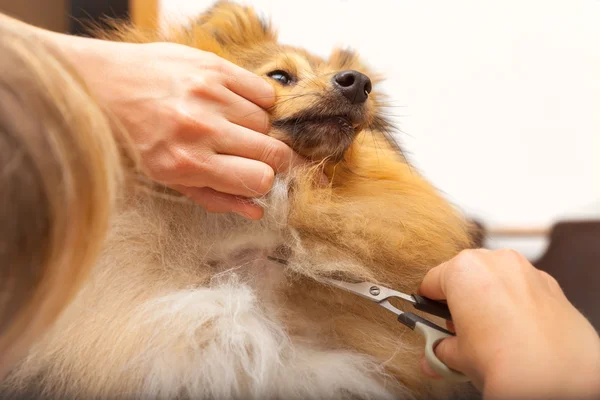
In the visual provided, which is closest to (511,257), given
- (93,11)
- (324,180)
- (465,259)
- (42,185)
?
(465,259)

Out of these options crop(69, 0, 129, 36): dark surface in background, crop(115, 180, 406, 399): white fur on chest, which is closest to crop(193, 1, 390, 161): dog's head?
crop(115, 180, 406, 399): white fur on chest

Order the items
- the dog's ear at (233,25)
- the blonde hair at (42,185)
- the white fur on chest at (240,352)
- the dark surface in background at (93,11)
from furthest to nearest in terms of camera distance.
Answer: the dark surface in background at (93,11), the dog's ear at (233,25), the white fur on chest at (240,352), the blonde hair at (42,185)

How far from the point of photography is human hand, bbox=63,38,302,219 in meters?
0.73

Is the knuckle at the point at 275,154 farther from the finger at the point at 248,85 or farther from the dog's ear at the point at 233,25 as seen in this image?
the dog's ear at the point at 233,25

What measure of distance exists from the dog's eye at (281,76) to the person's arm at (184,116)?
0.17 m

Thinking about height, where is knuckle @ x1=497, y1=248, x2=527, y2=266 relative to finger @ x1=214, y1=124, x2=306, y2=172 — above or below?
above

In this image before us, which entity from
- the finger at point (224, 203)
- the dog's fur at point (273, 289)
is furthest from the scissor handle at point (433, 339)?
the finger at point (224, 203)

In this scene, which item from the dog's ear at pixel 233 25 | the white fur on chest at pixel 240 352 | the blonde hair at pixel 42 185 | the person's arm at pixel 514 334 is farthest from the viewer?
the dog's ear at pixel 233 25

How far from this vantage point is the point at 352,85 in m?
0.84

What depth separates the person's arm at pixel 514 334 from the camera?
1.68ft

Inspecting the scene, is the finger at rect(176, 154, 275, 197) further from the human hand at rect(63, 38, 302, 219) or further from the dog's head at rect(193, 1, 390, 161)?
the dog's head at rect(193, 1, 390, 161)

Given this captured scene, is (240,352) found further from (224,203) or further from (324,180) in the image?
(324,180)

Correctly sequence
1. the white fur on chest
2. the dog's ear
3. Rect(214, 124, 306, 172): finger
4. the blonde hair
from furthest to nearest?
the dog's ear → Rect(214, 124, 306, 172): finger → the white fur on chest → the blonde hair

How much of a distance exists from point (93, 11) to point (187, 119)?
2.51 feet
